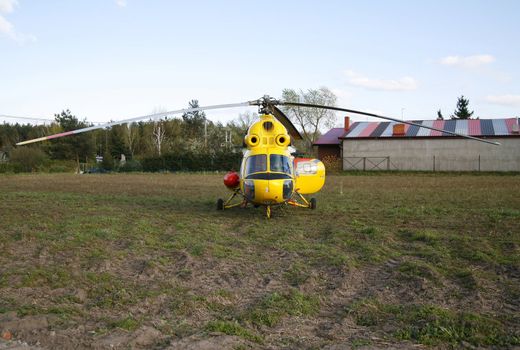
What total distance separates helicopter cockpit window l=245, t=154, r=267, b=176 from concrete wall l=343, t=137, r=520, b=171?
121 ft

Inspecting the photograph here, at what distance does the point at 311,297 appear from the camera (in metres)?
6.44

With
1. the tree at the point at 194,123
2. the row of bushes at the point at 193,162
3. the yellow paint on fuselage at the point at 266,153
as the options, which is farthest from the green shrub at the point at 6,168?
the yellow paint on fuselage at the point at 266,153

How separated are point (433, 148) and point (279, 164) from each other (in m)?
37.2

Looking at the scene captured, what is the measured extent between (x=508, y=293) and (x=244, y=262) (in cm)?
A: 427

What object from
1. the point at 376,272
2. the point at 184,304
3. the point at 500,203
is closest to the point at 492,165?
the point at 500,203

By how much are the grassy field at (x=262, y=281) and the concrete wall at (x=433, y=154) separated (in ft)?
112

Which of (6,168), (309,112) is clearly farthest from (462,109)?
(6,168)

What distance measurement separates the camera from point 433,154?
4659 cm

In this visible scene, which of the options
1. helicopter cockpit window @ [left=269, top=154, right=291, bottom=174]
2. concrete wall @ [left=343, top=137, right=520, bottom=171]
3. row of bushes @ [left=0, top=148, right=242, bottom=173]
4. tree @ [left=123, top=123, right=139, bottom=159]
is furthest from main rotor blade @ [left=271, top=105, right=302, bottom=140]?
tree @ [left=123, top=123, right=139, bottom=159]

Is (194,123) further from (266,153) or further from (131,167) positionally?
(266,153)

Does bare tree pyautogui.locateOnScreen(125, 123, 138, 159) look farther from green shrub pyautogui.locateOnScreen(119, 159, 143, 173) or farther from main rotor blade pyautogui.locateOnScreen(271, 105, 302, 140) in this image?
main rotor blade pyautogui.locateOnScreen(271, 105, 302, 140)

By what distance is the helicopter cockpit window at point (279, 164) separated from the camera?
13427 mm

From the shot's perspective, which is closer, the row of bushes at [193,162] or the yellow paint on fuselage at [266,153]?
the yellow paint on fuselage at [266,153]

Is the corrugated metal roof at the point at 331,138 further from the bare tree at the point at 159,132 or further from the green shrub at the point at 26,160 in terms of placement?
the bare tree at the point at 159,132
